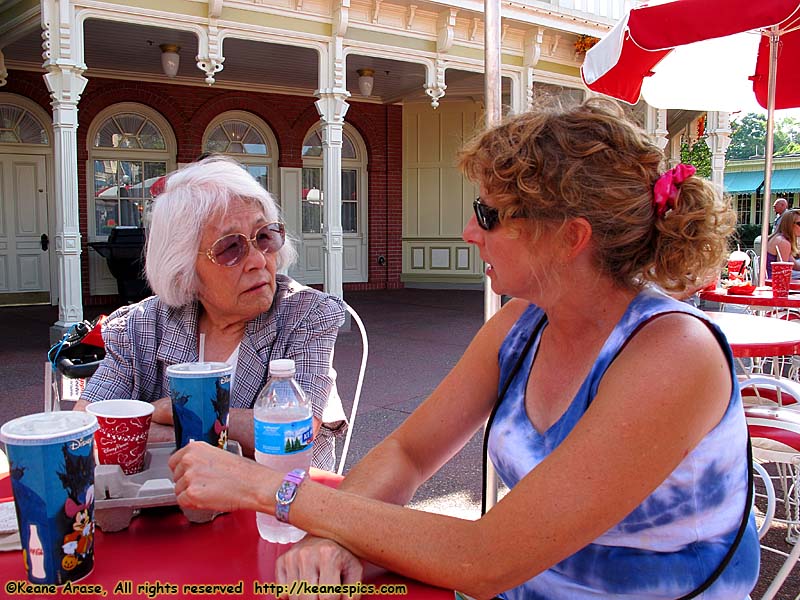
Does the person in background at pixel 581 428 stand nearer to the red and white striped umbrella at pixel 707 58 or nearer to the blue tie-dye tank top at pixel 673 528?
the blue tie-dye tank top at pixel 673 528

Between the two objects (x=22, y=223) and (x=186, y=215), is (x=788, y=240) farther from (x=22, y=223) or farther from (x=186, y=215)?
(x=22, y=223)

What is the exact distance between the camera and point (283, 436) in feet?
4.43

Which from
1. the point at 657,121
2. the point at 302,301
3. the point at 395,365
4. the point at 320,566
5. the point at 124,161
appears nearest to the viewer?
the point at 320,566

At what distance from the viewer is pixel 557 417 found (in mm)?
1448

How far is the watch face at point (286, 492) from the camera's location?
1271mm

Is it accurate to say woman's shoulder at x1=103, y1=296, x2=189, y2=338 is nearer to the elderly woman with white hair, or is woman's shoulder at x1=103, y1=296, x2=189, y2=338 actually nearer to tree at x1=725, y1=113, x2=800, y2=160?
the elderly woman with white hair

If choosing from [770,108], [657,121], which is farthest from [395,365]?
[657,121]

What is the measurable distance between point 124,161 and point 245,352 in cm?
1090

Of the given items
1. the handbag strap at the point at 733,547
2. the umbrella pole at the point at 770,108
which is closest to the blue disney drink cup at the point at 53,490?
the handbag strap at the point at 733,547

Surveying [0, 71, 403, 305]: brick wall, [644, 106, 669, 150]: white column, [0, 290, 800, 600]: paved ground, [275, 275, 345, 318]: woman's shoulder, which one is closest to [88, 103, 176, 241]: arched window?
[0, 71, 403, 305]: brick wall

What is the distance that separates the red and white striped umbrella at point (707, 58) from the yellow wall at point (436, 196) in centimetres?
848

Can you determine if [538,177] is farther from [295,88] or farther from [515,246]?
[295,88]

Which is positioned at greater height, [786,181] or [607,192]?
[786,181]

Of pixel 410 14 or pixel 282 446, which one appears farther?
pixel 410 14
